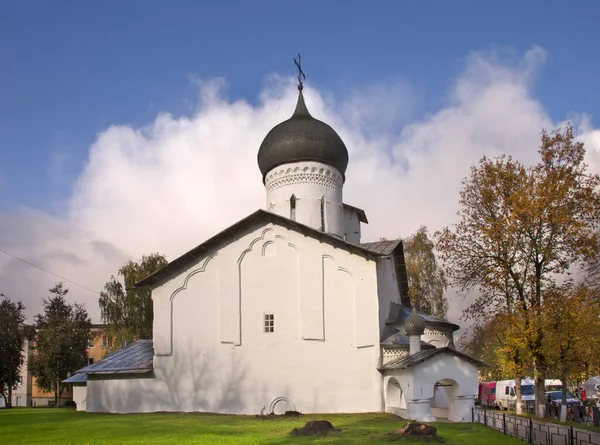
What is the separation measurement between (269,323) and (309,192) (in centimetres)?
643

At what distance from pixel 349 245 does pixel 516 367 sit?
6711mm

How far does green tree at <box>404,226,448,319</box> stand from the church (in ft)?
44.5

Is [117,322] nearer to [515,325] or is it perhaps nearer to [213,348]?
[213,348]

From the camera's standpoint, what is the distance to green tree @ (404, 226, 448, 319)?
1396 inches

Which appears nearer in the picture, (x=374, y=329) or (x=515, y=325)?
(x=515, y=325)

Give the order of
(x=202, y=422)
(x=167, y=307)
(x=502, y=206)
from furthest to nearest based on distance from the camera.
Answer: (x=167, y=307) → (x=502, y=206) → (x=202, y=422)

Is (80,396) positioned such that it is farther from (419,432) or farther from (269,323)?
(419,432)

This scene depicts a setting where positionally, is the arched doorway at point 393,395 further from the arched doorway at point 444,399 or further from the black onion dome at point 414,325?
the black onion dome at point 414,325

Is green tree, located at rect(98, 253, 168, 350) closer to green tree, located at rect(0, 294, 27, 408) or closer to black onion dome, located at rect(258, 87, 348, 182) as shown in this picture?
green tree, located at rect(0, 294, 27, 408)

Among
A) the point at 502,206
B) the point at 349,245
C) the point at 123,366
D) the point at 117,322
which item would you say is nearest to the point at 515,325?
the point at 502,206

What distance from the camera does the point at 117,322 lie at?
118 ft

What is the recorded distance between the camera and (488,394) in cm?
3641

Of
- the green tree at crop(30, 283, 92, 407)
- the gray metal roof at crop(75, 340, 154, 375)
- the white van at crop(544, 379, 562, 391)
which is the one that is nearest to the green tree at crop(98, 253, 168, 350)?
the green tree at crop(30, 283, 92, 407)

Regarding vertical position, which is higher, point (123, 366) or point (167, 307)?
point (167, 307)
